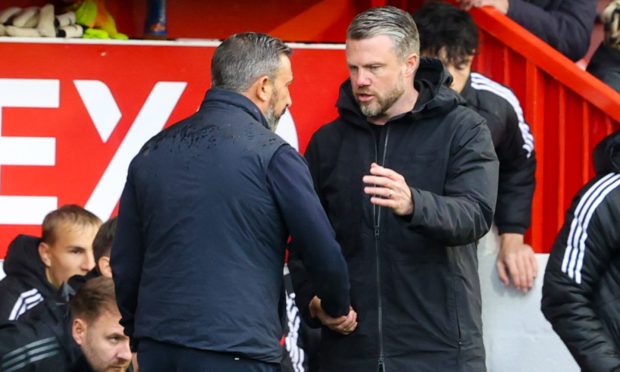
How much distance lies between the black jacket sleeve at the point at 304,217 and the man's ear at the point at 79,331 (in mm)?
1211

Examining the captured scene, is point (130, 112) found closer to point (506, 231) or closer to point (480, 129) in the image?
point (506, 231)

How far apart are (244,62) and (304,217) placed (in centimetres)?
59

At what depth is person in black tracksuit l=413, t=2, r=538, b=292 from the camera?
263 inches

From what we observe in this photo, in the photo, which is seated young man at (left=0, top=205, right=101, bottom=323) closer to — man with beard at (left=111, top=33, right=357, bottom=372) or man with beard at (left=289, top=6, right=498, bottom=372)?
man with beard at (left=289, top=6, right=498, bottom=372)

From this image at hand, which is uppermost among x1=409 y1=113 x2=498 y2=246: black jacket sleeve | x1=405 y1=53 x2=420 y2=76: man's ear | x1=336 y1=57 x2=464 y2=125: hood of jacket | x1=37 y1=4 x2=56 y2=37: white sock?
x1=405 y1=53 x2=420 y2=76: man's ear

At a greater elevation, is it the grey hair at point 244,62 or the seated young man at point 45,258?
the grey hair at point 244,62

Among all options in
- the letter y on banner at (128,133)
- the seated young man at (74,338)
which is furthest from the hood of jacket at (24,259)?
the seated young man at (74,338)

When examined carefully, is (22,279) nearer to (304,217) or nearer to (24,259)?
(24,259)

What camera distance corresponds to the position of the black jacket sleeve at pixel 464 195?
5.10 metres

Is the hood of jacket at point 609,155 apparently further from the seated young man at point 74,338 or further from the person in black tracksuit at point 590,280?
the seated young man at point 74,338

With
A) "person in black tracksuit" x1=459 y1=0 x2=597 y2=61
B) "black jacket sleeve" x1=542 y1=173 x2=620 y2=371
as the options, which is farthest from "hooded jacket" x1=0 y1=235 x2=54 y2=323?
"person in black tracksuit" x1=459 y1=0 x2=597 y2=61

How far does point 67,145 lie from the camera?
7.39m

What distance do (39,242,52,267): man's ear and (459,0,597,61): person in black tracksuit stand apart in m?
2.65

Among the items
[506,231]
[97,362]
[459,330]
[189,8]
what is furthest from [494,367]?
[189,8]
